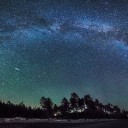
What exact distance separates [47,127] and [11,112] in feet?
248

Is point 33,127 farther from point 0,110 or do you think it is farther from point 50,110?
point 50,110

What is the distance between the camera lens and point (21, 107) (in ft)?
477

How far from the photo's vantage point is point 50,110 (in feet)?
649

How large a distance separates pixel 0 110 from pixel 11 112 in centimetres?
490

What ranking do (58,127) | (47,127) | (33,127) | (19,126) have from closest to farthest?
1. (19,126)
2. (33,127)
3. (47,127)
4. (58,127)

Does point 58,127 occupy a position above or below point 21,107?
below

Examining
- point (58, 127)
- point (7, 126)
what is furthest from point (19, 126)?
point (58, 127)

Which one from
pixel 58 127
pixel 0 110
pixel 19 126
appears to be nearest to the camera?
pixel 19 126

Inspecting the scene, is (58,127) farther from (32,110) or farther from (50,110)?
(50,110)

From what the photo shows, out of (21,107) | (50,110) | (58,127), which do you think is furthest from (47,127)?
(50,110)

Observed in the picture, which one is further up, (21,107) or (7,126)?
(21,107)

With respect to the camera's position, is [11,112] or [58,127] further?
[11,112]

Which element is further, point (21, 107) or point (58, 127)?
point (21, 107)

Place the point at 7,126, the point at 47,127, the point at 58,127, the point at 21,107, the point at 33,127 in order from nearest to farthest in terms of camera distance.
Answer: the point at 7,126 < the point at 33,127 < the point at 47,127 < the point at 58,127 < the point at 21,107
